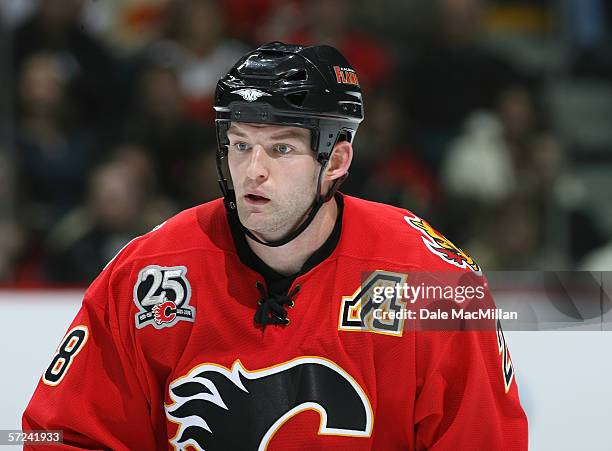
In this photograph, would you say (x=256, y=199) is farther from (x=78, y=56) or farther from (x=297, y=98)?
(x=78, y=56)

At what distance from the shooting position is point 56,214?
14.5 feet

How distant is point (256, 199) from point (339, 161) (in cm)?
22

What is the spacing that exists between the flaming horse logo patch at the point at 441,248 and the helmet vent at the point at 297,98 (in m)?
0.42

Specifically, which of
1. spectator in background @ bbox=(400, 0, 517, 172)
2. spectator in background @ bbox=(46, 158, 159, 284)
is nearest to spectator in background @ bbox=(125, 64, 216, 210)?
spectator in background @ bbox=(46, 158, 159, 284)

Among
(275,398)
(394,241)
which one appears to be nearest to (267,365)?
(275,398)

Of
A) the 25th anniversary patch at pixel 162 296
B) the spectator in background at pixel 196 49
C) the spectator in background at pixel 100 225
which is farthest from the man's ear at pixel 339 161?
the spectator in background at pixel 196 49

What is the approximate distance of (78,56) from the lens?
465cm

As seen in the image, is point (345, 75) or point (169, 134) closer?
point (345, 75)

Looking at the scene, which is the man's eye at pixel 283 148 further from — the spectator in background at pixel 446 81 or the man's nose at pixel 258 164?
the spectator in background at pixel 446 81

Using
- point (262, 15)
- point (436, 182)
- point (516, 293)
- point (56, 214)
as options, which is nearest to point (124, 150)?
point (56, 214)

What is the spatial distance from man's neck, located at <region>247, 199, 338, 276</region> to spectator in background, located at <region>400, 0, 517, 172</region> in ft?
8.40

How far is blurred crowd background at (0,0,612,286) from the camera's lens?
14.2 ft

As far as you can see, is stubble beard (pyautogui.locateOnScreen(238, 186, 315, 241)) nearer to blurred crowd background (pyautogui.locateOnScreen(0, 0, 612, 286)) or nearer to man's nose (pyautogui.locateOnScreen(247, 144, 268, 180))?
man's nose (pyautogui.locateOnScreen(247, 144, 268, 180))

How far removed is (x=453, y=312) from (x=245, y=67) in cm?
64
